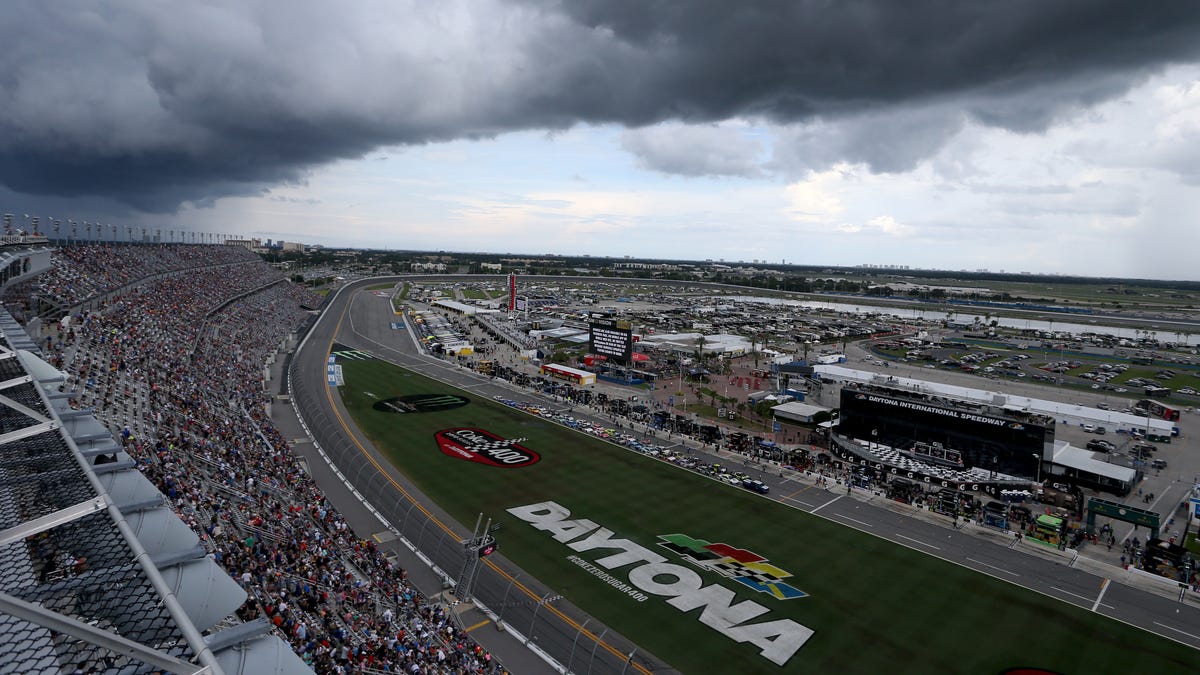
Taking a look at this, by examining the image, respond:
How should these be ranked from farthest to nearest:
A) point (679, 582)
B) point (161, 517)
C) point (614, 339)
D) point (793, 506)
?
1. point (614, 339)
2. point (793, 506)
3. point (679, 582)
4. point (161, 517)

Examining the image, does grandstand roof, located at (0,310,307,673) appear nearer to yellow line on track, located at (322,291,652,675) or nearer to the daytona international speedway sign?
yellow line on track, located at (322,291,652,675)

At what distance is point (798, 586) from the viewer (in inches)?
1153

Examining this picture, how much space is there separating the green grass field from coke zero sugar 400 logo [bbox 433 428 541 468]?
1227 millimetres

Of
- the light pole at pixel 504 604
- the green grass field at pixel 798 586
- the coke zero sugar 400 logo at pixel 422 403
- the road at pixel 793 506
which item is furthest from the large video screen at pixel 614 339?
the light pole at pixel 504 604

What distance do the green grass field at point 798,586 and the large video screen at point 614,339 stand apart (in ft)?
84.0

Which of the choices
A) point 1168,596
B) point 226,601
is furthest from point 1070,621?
point 226,601

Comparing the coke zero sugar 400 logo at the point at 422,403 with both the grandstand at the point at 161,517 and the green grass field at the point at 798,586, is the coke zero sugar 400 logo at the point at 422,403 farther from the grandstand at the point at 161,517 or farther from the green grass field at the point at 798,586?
the green grass field at the point at 798,586

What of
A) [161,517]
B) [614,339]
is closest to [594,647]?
[161,517]

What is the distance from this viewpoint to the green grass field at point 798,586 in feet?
80.7

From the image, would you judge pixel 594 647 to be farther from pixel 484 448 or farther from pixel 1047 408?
pixel 1047 408

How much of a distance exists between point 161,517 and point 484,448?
4152cm

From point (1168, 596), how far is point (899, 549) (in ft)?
39.6

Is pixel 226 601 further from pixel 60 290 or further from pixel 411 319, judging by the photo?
pixel 411 319

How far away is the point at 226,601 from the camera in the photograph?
17.8 feet
